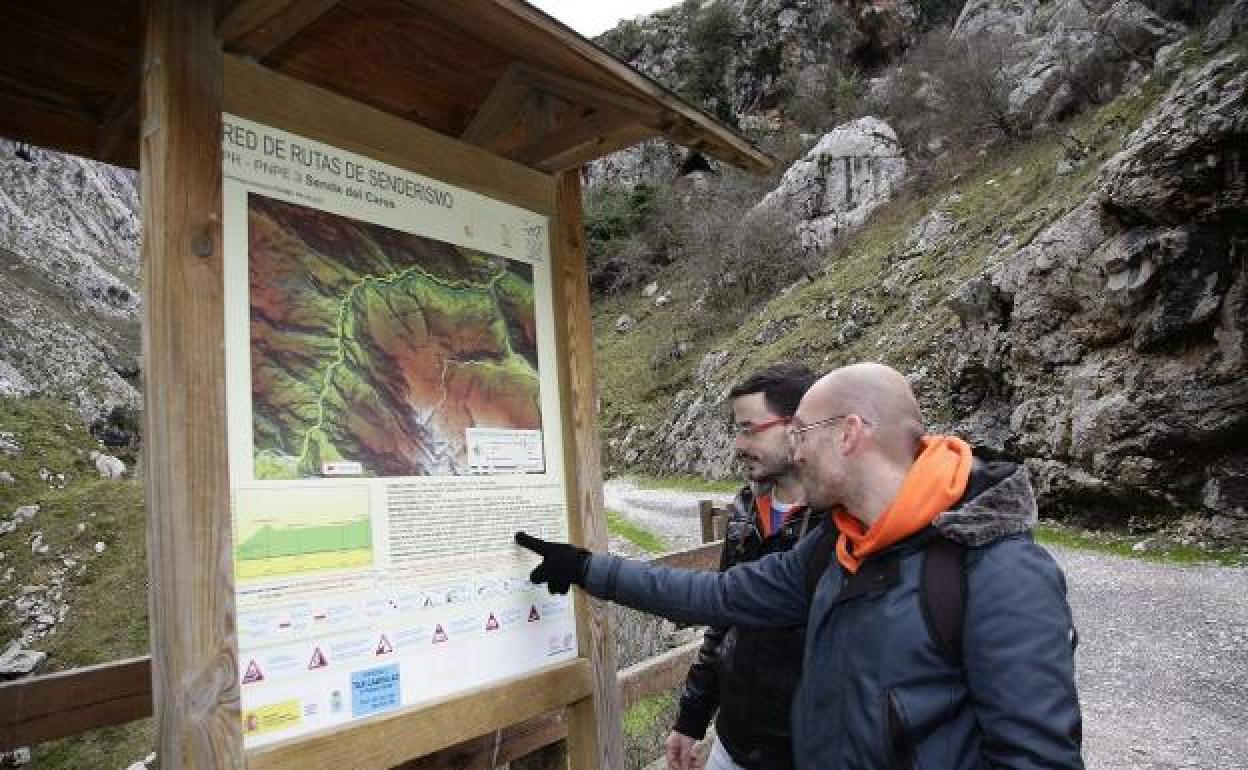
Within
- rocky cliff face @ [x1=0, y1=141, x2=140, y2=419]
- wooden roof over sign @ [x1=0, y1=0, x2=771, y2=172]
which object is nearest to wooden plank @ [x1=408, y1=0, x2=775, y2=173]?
wooden roof over sign @ [x1=0, y1=0, x2=771, y2=172]

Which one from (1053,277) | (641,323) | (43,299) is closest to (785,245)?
(641,323)

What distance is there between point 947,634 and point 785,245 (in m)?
32.8

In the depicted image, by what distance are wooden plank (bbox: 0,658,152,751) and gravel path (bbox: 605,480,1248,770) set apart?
5559 mm

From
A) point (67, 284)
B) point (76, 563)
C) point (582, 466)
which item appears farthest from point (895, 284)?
Result: point (67, 284)

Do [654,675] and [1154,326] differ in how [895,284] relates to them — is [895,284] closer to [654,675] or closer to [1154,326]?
[1154,326]

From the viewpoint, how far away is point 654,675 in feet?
11.0

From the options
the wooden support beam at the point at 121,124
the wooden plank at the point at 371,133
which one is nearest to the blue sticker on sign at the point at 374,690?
the wooden plank at the point at 371,133

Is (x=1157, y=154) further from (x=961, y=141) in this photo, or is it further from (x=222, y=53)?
(x=961, y=141)

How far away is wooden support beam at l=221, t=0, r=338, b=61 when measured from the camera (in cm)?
180

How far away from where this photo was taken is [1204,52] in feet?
47.9

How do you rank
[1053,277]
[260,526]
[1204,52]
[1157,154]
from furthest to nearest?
1. [1204,52]
2. [1053,277]
3. [1157,154]
4. [260,526]

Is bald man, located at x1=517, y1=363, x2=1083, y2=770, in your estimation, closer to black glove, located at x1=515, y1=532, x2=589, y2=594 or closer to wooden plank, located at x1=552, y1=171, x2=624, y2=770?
black glove, located at x1=515, y1=532, x2=589, y2=594

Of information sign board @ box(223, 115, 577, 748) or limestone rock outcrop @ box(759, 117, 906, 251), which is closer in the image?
information sign board @ box(223, 115, 577, 748)

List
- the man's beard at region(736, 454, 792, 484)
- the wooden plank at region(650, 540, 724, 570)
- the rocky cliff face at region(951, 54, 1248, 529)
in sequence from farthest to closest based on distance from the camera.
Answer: the rocky cliff face at region(951, 54, 1248, 529) < the wooden plank at region(650, 540, 724, 570) < the man's beard at region(736, 454, 792, 484)
